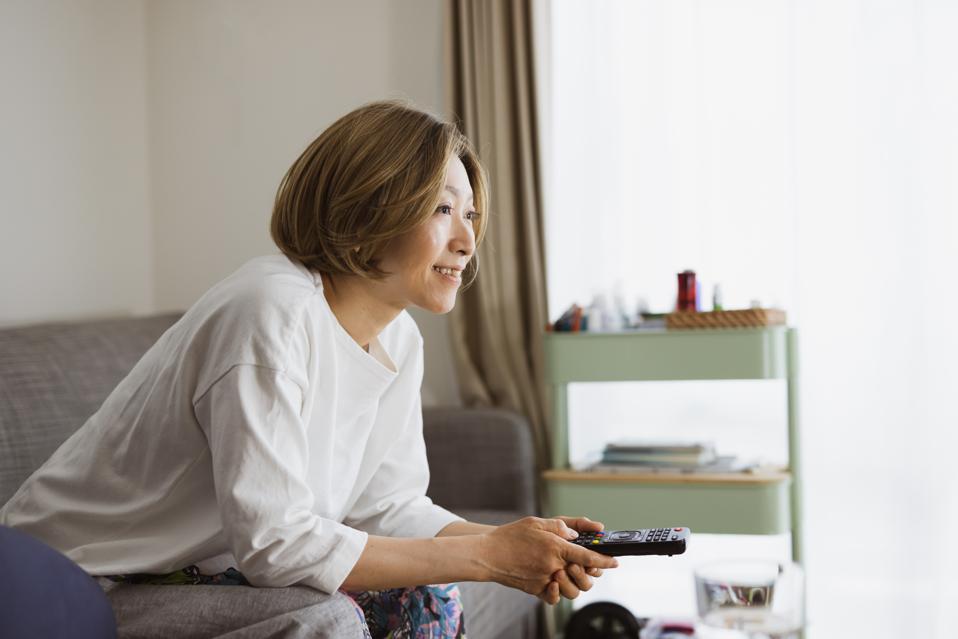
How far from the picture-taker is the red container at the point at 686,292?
2561mm

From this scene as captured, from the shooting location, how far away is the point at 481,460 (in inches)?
106

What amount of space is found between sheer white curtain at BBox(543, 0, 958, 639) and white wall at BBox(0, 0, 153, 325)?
1318 millimetres

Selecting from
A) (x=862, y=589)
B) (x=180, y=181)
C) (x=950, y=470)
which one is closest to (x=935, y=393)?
(x=950, y=470)

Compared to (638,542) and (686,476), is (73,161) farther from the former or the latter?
(638,542)

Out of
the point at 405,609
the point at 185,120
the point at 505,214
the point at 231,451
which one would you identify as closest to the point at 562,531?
the point at 405,609

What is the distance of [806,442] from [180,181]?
2067mm

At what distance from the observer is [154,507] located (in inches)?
53.4

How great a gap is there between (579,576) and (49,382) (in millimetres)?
1258

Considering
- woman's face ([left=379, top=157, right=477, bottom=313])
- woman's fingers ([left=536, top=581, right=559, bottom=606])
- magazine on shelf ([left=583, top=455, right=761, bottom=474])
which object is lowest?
magazine on shelf ([left=583, top=455, right=761, bottom=474])

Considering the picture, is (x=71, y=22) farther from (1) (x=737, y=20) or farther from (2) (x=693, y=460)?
(2) (x=693, y=460)

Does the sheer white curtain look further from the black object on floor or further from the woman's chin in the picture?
the woman's chin

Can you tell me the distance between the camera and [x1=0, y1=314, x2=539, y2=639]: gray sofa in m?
2.00

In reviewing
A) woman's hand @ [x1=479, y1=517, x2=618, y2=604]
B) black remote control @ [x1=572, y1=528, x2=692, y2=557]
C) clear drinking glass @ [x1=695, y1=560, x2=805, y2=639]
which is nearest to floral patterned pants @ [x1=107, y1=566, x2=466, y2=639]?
woman's hand @ [x1=479, y1=517, x2=618, y2=604]

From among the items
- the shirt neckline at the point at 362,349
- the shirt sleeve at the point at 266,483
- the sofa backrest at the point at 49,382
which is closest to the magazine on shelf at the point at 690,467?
the shirt neckline at the point at 362,349
